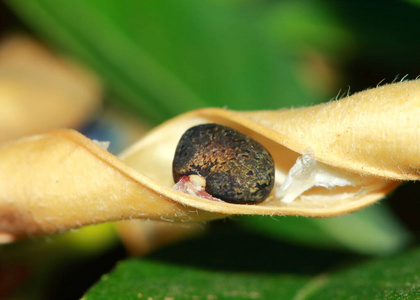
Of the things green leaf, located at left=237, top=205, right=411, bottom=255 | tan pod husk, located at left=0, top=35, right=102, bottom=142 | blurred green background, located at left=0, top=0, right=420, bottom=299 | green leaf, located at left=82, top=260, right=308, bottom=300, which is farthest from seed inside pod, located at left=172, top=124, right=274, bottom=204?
tan pod husk, located at left=0, top=35, right=102, bottom=142

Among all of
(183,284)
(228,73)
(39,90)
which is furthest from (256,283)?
(39,90)

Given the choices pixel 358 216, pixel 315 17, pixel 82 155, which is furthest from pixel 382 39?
pixel 82 155

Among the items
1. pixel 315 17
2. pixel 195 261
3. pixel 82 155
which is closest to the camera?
pixel 82 155

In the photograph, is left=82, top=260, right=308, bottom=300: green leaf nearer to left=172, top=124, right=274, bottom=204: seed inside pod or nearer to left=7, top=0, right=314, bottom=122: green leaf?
left=172, top=124, right=274, bottom=204: seed inside pod

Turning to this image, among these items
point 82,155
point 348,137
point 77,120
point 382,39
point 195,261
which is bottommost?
point 195,261

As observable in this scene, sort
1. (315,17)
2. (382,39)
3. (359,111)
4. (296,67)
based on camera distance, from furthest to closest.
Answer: (296,67), (315,17), (382,39), (359,111)

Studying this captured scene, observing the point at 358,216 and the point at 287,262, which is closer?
the point at 287,262

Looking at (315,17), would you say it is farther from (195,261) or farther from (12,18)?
(12,18)
